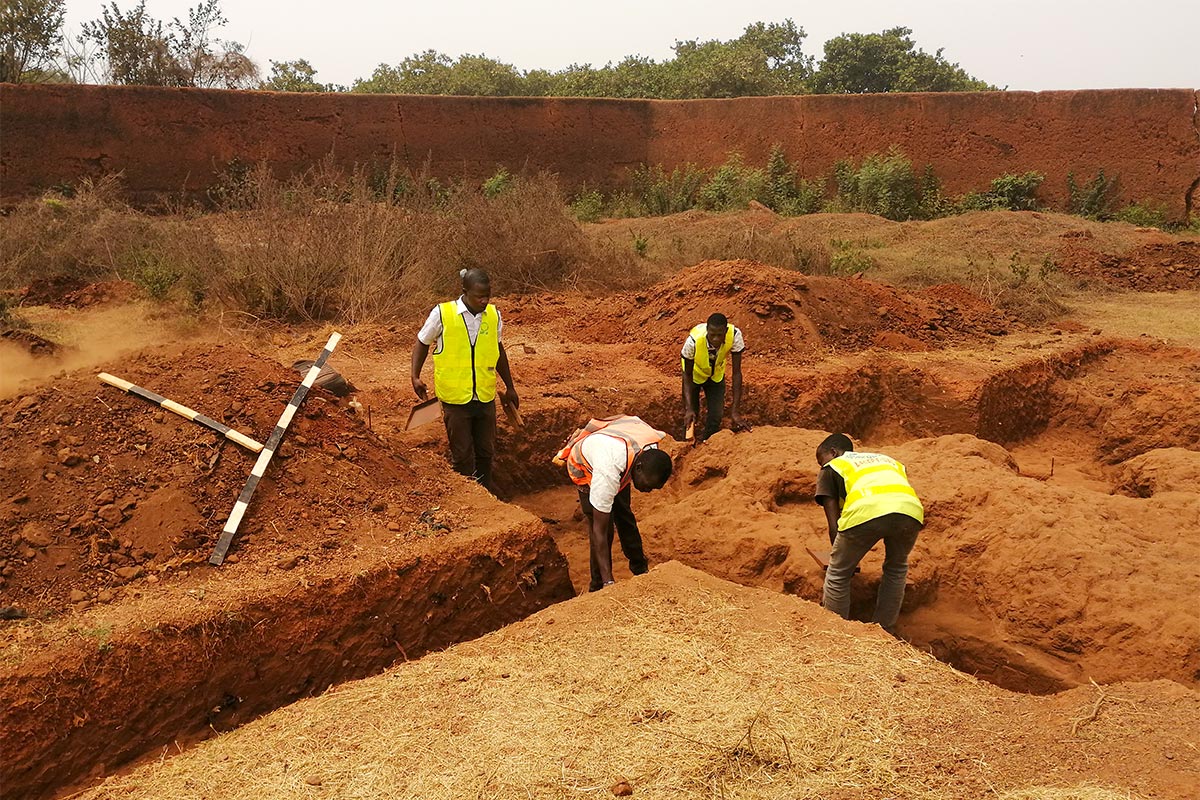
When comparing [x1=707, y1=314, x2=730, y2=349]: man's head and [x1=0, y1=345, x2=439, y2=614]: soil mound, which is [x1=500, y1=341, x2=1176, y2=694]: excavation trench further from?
[x1=0, y1=345, x2=439, y2=614]: soil mound

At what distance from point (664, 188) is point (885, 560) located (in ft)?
51.8

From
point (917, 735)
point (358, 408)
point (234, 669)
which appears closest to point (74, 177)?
point (358, 408)

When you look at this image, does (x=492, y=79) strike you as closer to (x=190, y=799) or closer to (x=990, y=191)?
(x=990, y=191)

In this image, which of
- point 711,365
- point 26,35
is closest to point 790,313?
point 711,365

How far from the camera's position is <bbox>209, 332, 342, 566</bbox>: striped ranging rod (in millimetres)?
4320

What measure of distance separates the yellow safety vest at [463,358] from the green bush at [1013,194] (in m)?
15.0

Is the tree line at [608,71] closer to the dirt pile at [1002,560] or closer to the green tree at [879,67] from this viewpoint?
the green tree at [879,67]

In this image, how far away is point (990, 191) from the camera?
1789 cm

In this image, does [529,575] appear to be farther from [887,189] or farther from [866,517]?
[887,189]

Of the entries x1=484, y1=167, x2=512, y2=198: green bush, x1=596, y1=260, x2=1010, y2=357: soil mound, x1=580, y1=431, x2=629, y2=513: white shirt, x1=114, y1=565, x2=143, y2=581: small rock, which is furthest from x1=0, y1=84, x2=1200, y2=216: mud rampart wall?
x1=580, y1=431, x2=629, y2=513: white shirt

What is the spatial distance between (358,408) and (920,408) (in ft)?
17.8

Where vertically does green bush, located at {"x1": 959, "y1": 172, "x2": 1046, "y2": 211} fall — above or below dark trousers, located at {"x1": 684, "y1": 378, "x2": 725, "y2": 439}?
above

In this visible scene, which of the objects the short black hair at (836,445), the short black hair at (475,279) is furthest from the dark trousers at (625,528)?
the short black hair at (475,279)

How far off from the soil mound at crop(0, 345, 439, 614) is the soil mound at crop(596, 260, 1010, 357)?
15.1ft
